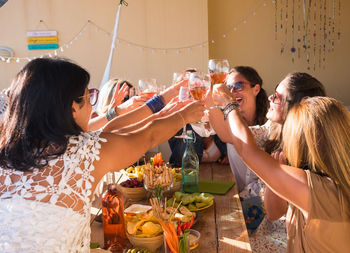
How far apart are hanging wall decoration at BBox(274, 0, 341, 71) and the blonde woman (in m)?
3.70

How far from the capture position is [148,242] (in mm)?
1294

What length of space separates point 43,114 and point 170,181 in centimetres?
69

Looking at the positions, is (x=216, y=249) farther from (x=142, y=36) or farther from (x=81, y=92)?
(x=142, y=36)

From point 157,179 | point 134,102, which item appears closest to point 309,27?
point 134,102

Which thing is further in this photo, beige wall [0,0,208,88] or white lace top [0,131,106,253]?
beige wall [0,0,208,88]

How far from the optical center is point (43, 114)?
1103 mm

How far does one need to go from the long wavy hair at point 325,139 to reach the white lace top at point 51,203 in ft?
2.61

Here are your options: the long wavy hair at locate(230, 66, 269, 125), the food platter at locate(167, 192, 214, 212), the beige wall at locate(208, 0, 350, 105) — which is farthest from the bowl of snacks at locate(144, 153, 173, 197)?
the beige wall at locate(208, 0, 350, 105)

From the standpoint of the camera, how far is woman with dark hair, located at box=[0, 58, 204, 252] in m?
1.07

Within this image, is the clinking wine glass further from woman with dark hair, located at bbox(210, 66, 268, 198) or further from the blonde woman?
woman with dark hair, located at bbox(210, 66, 268, 198)

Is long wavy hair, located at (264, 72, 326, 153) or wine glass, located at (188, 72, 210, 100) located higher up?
wine glass, located at (188, 72, 210, 100)

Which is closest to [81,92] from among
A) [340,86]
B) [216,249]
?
[216,249]

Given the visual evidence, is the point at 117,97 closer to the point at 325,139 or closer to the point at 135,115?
the point at 135,115

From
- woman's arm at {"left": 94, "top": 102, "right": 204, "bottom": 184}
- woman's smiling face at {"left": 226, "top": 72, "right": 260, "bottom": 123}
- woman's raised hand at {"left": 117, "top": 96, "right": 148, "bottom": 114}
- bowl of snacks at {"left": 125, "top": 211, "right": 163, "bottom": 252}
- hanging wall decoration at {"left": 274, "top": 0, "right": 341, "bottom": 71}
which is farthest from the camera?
hanging wall decoration at {"left": 274, "top": 0, "right": 341, "bottom": 71}
